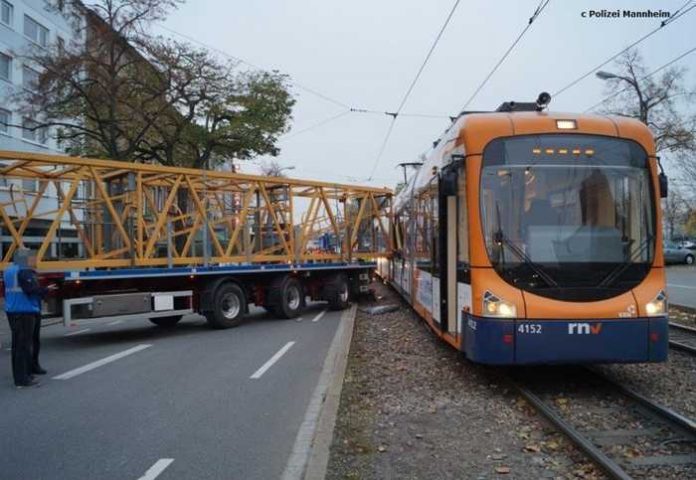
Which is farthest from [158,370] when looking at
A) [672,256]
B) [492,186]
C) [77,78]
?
[672,256]

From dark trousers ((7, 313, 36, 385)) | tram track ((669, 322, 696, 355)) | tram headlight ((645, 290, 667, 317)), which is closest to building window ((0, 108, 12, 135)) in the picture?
dark trousers ((7, 313, 36, 385))

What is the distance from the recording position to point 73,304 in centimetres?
1164

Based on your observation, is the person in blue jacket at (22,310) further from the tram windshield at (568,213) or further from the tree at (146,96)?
the tree at (146,96)

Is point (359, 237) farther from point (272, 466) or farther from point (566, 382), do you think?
point (272, 466)

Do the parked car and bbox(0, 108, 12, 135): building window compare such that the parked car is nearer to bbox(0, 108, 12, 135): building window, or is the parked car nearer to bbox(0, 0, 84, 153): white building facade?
bbox(0, 0, 84, 153): white building facade

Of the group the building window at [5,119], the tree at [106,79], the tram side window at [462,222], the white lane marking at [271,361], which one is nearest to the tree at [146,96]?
the tree at [106,79]

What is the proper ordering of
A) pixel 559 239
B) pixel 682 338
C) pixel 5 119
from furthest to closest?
pixel 5 119
pixel 682 338
pixel 559 239

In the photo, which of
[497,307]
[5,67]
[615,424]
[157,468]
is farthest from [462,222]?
[5,67]

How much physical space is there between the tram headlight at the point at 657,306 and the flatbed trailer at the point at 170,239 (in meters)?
9.04

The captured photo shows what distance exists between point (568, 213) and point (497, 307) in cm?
137

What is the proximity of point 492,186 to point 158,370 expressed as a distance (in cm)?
536

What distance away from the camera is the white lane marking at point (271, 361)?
8.96 meters

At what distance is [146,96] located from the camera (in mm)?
23656

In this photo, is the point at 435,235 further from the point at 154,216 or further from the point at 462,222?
the point at 154,216
